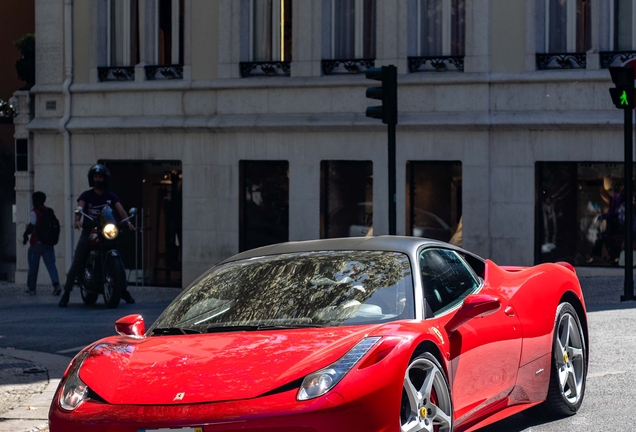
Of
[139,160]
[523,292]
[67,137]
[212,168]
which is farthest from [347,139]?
[523,292]

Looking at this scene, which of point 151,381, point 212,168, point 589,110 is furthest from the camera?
point 212,168

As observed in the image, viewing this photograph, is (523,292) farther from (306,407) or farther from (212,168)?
(212,168)

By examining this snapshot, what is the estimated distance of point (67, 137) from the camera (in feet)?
78.2

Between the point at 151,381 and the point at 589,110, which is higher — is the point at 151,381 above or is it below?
below

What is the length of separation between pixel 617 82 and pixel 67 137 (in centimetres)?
1189

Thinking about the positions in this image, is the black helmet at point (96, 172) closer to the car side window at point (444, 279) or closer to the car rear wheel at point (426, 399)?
the car side window at point (444, 279)

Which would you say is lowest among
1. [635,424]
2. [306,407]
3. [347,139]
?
[635,424]

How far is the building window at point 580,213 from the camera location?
19906 mm

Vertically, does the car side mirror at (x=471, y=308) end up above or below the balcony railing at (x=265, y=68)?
below

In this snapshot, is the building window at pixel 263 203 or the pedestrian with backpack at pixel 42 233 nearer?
the pedestrian with backpack at pixel 42 233

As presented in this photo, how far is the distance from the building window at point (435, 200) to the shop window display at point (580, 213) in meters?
1.49

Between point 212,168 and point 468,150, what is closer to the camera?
point 468,150

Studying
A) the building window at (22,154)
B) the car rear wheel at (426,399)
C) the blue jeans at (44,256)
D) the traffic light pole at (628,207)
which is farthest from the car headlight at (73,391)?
the building window at (22,154)

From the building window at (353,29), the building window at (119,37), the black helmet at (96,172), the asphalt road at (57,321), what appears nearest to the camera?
the asphalt road at (57,321)
